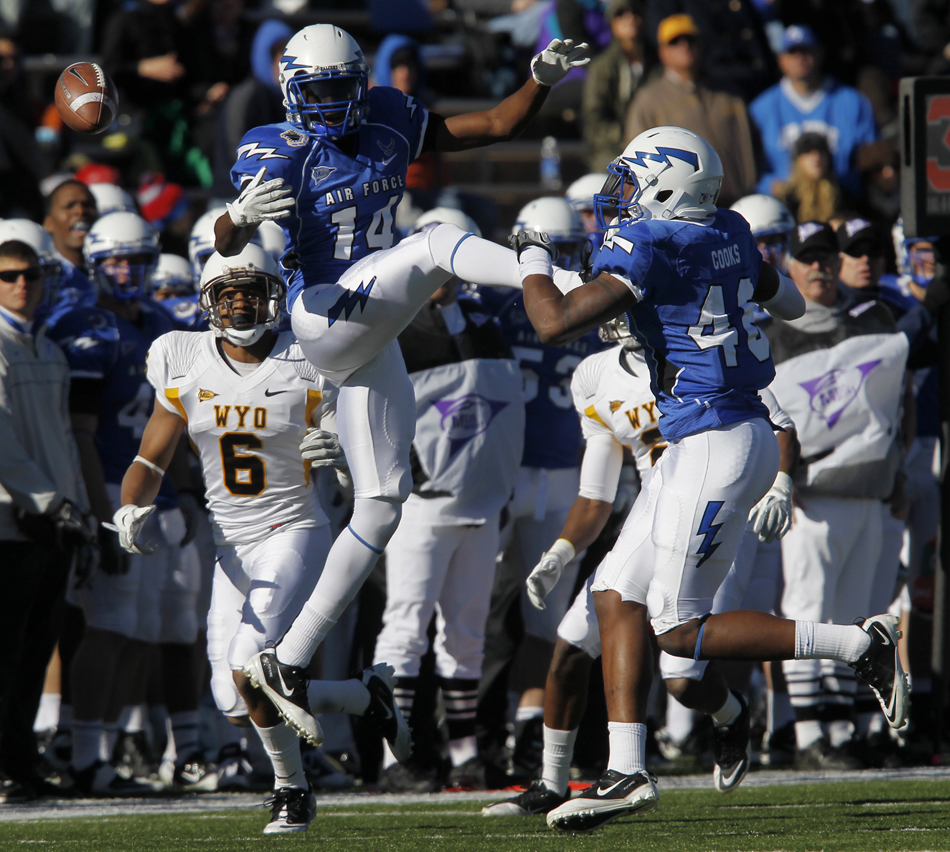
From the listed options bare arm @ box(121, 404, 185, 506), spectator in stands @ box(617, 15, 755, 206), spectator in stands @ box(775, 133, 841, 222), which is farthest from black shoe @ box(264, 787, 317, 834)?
spectator in stands @ box(617, 15, 755, 206)

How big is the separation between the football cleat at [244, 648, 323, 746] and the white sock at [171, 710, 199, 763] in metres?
2.06

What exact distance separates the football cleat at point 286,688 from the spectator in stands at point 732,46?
276 inches

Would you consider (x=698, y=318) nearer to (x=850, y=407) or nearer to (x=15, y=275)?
(x=850, y=407)

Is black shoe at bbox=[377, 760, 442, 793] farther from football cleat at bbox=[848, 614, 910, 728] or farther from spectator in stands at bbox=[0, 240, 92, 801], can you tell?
football cleat at bbox=[848, 614, 910, 728]

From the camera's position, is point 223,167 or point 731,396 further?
point 223,167

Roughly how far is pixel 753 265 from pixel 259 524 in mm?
2042

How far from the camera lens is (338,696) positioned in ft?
17.2

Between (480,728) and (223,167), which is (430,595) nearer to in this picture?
(480,728)

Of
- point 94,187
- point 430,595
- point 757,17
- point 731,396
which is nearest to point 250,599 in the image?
point 430,595

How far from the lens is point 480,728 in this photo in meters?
7.07

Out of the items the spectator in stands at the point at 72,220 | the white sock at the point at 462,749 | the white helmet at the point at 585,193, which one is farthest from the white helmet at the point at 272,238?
the white sock at the point at 462,749

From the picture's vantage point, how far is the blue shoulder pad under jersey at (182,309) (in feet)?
24.9

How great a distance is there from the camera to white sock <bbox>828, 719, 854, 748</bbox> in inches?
270

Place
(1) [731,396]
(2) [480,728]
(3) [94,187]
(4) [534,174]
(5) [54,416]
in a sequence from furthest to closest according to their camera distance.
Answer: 1. (4) [534,174]
2. (3) [94,187]
3. (2) [480,728]
4. (5) [54,416]
5. (1) [731,396]
